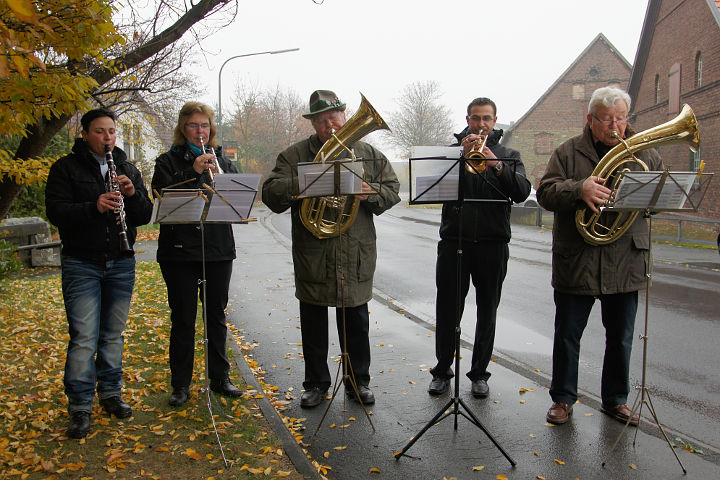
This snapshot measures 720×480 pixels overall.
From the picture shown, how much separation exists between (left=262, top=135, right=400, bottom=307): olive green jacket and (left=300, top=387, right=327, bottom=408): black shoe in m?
0.71

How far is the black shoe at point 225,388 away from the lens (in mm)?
4551

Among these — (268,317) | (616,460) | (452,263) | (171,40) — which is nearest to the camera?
(616,460)

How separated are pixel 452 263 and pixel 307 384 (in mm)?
1506

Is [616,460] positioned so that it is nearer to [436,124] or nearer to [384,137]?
[436,124]

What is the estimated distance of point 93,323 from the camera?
4031 millimetres

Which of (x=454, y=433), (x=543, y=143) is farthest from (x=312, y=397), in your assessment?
(x=543, y=143)

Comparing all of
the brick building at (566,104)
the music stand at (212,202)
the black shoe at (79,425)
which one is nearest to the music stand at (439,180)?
the music stand at (212,202)

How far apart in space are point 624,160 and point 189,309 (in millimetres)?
3245

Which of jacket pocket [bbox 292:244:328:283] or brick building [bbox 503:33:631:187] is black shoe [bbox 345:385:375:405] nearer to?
jacket pocket [bbox 292:244:328:283]

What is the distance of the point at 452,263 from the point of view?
187 inches

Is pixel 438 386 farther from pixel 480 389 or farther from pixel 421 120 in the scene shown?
pixel 421 120

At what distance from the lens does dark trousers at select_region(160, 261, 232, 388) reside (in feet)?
14.1

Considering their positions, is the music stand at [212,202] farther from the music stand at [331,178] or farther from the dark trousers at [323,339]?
the dark trousers at [323,339]

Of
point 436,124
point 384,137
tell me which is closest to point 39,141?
point 436,124
